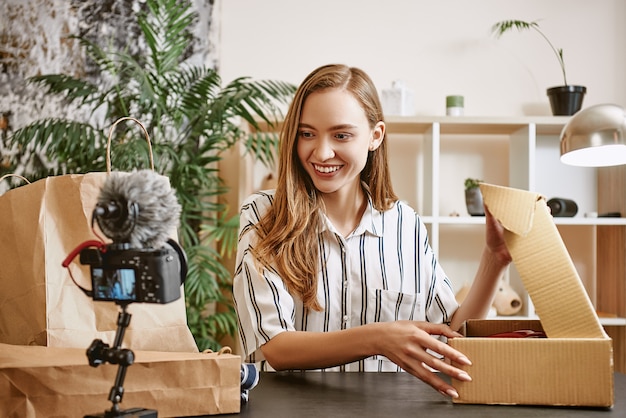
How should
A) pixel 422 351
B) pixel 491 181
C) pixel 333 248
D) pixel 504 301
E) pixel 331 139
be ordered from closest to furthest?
pixel 422 351 → pixel 331 139 → pixel 333 248 → pixel 504 301 → pixel 491 181

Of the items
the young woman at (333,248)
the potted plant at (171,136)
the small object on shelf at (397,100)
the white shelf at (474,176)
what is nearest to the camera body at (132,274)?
the young woman at (333,248)

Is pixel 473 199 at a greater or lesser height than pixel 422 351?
greater

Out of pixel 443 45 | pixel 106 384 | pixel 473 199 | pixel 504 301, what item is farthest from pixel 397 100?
pixel 106 384

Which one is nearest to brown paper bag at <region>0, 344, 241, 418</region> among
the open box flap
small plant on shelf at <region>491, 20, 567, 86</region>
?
the open box flap

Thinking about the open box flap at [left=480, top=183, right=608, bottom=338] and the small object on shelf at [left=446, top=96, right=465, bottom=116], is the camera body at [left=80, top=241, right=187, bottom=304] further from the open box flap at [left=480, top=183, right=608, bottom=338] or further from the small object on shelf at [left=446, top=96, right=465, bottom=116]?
the small object on shelf at [left=446, top=96, right=465, bottom=116]

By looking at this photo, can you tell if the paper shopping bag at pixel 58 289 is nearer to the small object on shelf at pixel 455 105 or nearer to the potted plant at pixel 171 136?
the potted plant at pixel 171 136

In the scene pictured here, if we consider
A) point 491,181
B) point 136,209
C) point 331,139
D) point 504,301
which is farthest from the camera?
point 491,181

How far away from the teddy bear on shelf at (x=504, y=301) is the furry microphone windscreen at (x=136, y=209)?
8.22 feet

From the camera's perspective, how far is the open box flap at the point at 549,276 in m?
0.93

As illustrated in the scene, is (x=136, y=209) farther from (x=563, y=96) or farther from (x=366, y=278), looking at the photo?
(x=563, y=96)

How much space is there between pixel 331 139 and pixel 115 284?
0.86 metres

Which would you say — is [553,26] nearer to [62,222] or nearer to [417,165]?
[417,165]

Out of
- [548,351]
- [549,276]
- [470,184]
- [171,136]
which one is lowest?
[548,351]

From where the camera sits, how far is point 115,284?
0.69 meters
